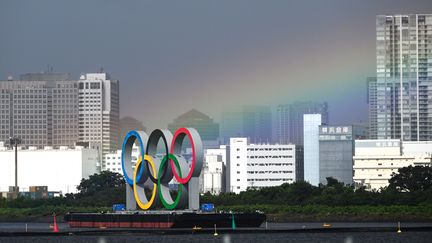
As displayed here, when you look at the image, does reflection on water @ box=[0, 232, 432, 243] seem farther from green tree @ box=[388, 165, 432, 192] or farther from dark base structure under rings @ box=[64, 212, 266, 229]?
green tree @ box=[388, 165, 432, 192]

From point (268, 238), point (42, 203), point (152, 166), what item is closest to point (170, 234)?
point (268, 238)

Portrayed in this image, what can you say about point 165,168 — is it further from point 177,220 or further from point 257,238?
point 257,238

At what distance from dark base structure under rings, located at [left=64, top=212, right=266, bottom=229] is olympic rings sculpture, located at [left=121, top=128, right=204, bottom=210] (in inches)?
94.1

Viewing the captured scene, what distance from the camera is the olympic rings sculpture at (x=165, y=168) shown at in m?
97.8

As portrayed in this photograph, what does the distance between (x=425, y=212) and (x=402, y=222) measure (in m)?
2.63

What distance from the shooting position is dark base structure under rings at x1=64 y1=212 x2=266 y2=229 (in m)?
95.0

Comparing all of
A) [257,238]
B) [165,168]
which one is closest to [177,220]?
[165,168]

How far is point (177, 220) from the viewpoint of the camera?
94750mm

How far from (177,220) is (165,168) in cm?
746

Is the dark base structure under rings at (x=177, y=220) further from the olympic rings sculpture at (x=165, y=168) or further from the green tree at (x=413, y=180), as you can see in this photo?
the green tree at (x=413, y=180)

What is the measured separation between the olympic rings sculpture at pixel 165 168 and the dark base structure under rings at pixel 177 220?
2.39 metres

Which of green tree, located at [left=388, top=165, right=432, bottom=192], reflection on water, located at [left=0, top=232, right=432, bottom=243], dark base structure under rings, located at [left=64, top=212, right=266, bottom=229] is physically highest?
green tree, located at [left=388, top=165, right=432, bottom=192]

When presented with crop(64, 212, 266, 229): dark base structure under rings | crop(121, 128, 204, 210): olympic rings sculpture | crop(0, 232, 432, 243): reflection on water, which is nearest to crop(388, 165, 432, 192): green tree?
crop(121, 128, 204, 210): olympic rings sculpture

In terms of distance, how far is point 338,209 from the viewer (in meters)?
123
